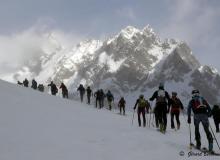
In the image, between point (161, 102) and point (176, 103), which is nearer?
point (161, 102)

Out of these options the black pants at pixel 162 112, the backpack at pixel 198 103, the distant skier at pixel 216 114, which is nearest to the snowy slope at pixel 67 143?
the backpack at pixel 198 103

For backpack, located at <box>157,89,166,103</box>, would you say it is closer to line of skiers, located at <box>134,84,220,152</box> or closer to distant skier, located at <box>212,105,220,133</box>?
line of skiers, located at <box>134,84,220,152</box>

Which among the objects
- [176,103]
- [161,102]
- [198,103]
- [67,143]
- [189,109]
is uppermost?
[176,103]

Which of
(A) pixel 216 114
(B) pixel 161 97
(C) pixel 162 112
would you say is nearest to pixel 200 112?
(B) pixel 161 97

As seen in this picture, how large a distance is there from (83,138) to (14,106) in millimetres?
9059

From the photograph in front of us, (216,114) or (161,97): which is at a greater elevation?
(161,97)

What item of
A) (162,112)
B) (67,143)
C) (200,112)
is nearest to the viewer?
(67,143)

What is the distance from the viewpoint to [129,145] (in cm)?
1600

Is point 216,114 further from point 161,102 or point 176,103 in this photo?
point 161,102

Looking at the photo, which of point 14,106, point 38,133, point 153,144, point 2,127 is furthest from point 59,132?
point 14,106

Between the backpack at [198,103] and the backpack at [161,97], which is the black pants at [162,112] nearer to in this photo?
the backpack at [161,97]

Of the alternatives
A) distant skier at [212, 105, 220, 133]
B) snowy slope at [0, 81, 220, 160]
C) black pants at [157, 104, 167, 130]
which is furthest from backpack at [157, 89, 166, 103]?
distant skier at [212, 105, 220, 133]

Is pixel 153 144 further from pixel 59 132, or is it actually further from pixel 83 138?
pixel 59 132

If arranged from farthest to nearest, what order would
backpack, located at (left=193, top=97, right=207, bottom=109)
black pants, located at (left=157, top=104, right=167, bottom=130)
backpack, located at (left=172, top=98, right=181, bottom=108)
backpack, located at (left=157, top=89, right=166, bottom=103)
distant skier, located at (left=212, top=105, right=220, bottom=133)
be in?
distant skier, located at (left=212, top=105, right=220, bottom=133) → backpack, located at (left=172, top=98, right=181, bottom=108) → black pants, located at (left=157, top=104, right=167, bottom=130) → backpack, located at (left=157, top=89, right=166, bottom=103) → backpack, located at (left=193, top=97, right=207, bottom=109)
